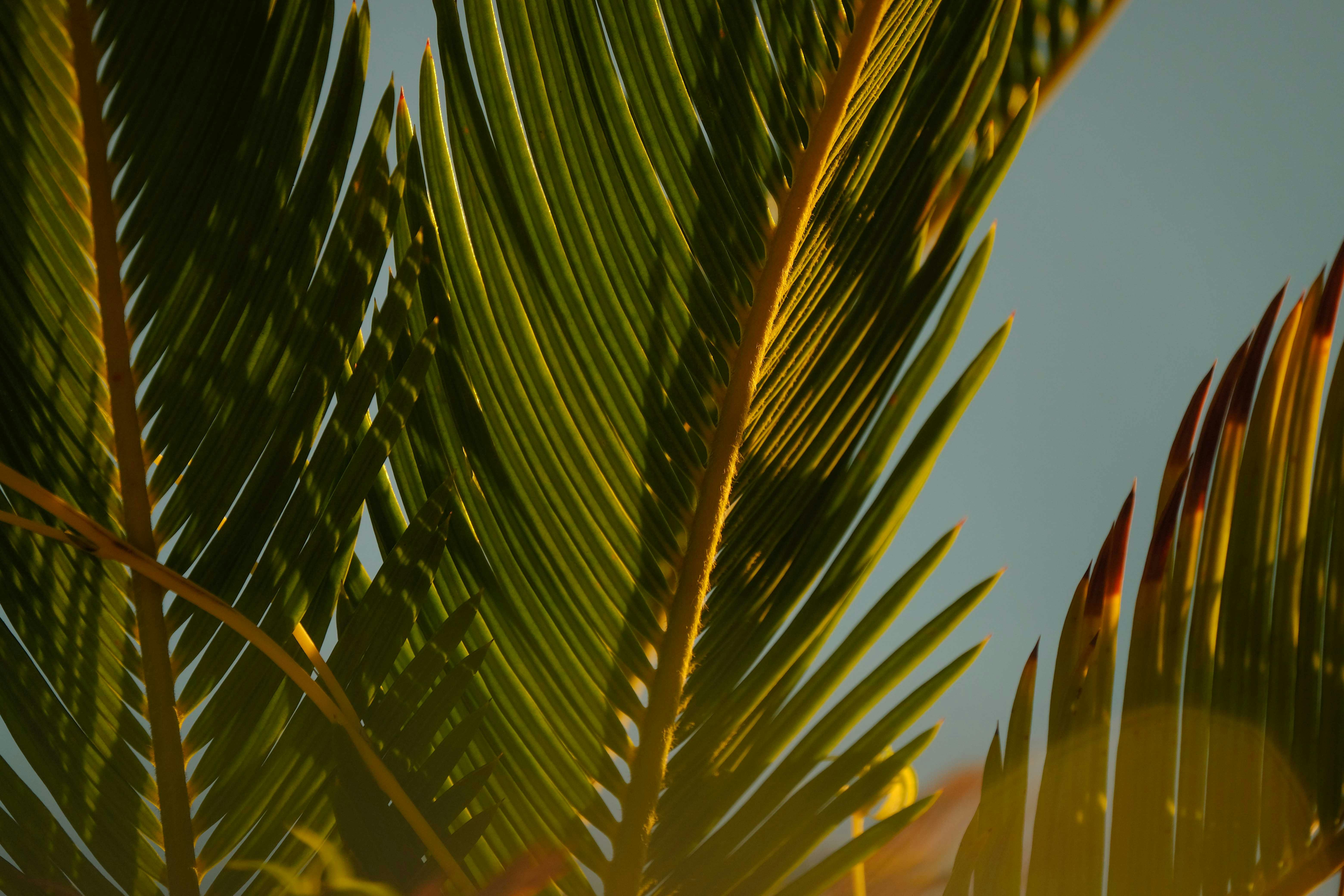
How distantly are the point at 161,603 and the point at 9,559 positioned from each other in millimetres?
91

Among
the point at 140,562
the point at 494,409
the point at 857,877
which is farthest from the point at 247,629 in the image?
the point at 857,877

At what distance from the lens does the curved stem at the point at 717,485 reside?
56 centimetres

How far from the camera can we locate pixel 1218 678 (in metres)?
0.52

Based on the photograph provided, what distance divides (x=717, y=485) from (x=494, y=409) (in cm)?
16

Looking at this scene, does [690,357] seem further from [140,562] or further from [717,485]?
[140,562]

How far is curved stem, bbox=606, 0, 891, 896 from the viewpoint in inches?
22.2

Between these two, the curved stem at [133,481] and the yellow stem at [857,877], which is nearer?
the curved stem at [133,481]

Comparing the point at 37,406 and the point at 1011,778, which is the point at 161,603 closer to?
the point at 37,406

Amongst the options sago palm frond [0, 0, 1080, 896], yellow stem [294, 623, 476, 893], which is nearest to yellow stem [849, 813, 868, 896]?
sago palm frond [0, 0, 1080, 896]

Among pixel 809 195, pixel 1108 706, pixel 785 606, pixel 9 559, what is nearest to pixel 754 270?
pixel 809 195

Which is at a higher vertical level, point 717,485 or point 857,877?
point 717,485

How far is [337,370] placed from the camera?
22.9 inches

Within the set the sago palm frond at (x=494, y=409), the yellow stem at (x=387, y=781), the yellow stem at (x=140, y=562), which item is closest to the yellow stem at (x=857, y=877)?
the sago palm frond at (x=494, y=409)

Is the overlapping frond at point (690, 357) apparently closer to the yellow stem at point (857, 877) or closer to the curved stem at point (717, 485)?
the curved stem at point (717, 485)
